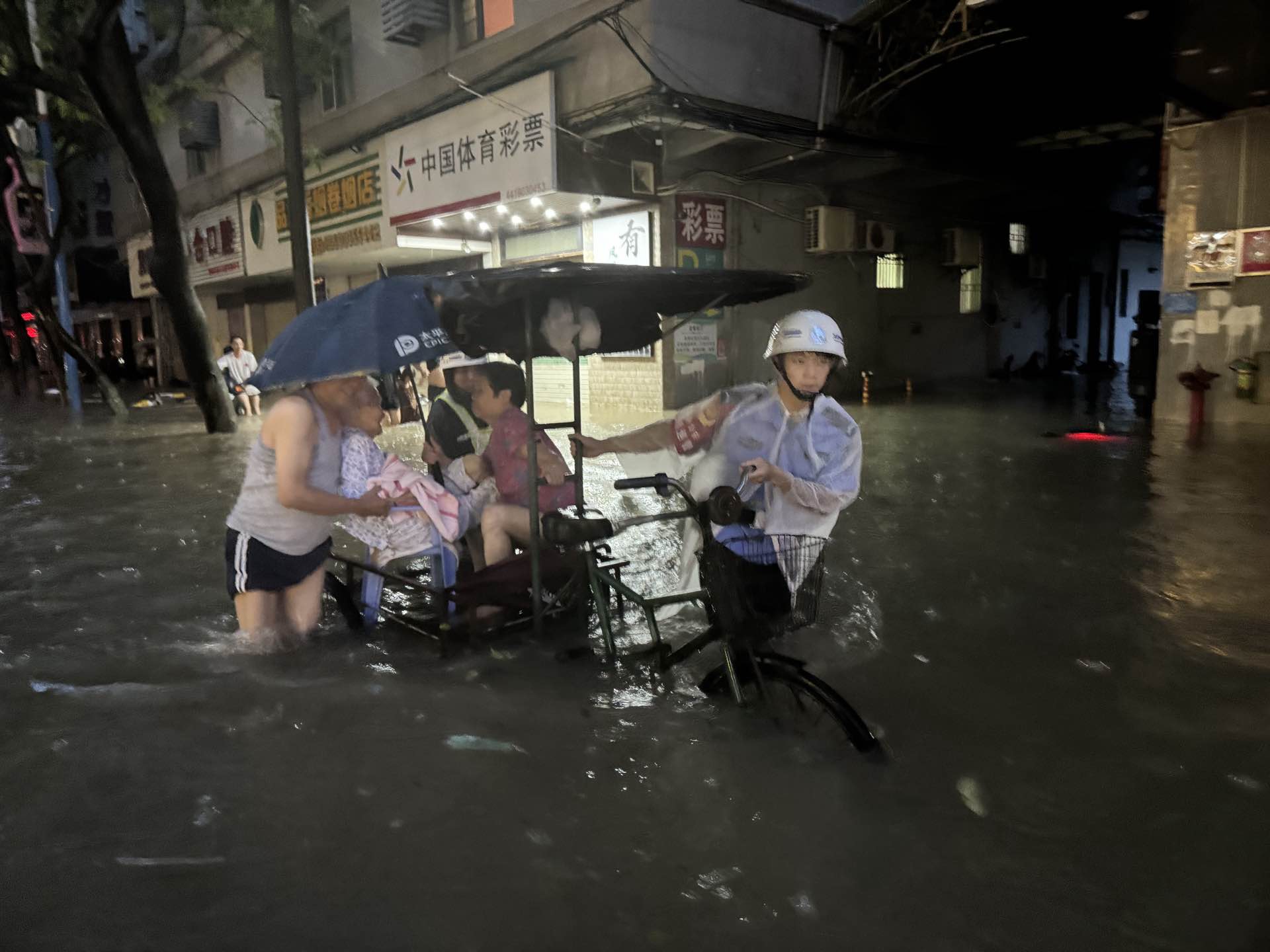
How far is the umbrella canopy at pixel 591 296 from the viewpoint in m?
4.02

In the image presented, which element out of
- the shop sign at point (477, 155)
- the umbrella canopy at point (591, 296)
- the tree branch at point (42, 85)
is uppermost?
the tree branch at point (42, 85)

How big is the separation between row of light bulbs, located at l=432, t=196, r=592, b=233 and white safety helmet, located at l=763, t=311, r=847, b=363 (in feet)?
41.5

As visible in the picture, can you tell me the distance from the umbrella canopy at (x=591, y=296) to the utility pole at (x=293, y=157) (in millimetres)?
A: 6170

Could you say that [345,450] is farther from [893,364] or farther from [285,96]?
[893,364]

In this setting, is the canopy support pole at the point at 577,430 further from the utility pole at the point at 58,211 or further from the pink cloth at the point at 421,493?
the utility pole at the point at 58,211

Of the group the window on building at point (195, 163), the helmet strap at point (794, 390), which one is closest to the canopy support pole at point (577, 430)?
the helmet strap at point (794, 390)

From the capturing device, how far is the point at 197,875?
2.86 m

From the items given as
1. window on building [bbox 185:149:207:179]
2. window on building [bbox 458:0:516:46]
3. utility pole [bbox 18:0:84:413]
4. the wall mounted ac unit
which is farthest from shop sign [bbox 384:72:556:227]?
window on building [bbox 185:149:207:179]

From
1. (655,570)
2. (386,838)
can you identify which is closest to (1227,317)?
(655,570)

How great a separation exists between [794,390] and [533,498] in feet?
5.02

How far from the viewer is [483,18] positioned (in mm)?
15992

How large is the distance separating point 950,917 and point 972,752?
115 centimetres

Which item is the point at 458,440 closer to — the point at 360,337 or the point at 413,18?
the point at 360,337

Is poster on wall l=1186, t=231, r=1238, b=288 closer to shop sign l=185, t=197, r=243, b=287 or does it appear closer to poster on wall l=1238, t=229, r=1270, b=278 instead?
poster on wall l=1238, t=229, r=1270, b=278
